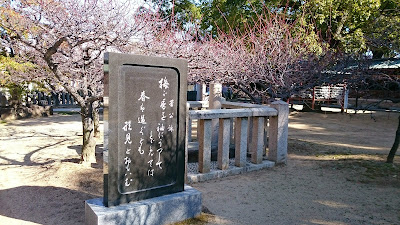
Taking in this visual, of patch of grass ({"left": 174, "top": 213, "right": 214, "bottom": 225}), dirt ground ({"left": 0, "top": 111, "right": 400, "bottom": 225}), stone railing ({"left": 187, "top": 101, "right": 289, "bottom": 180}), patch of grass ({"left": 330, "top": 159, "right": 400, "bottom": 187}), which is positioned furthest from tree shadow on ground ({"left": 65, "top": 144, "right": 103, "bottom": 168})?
patch of grass ({"left": 330, "top": 159, "right": 400, "bottom": 187})

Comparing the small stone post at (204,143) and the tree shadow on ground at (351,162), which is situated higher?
the small stone post at (204,143)

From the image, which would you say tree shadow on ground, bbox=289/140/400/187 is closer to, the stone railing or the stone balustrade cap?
the stone railing

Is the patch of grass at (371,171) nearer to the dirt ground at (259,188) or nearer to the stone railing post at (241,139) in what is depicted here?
the dirt ground at (259,188)

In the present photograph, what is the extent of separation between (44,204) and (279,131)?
4238mm

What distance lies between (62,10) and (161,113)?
299 centimetres

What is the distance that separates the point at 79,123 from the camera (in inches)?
469

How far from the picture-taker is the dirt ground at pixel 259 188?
3.75 m

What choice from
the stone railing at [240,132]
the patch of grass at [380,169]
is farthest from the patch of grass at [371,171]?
the stone railing at [240,132]

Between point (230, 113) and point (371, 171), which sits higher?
point (230, 113)

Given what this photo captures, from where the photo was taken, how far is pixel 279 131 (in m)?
5.98

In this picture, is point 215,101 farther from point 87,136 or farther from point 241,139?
point 87,136

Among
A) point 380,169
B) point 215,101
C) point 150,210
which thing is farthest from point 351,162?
point 150,210

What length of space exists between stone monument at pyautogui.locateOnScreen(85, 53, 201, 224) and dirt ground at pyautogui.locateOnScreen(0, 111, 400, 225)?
18.5 inches

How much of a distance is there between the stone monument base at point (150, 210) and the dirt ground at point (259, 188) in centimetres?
19
